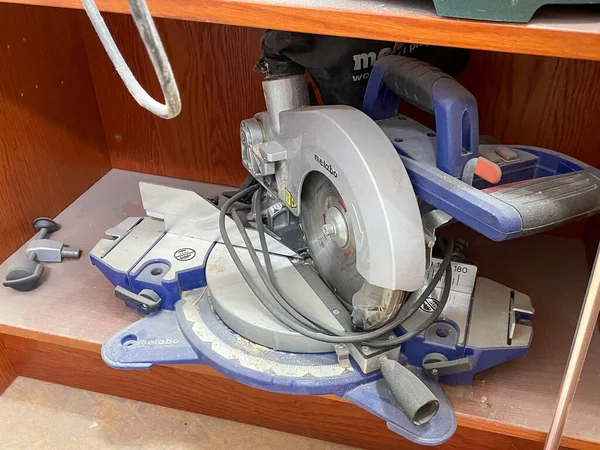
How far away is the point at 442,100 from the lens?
0.57 meters

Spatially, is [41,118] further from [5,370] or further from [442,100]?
[442,100]

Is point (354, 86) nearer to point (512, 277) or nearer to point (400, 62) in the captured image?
point (400, 62)

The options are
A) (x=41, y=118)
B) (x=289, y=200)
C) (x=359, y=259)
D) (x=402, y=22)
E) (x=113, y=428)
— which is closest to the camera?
(x=402, y=22)

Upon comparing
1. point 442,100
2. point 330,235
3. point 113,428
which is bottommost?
point 113,428

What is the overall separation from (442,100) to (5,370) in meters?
0.83

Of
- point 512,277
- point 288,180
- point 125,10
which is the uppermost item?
point 125,10

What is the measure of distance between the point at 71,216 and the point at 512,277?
79cm

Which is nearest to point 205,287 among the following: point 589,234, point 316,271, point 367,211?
point 316,271

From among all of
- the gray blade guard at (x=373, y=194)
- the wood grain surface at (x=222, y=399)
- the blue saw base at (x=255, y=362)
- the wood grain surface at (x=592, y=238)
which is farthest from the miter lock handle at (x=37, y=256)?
the wood grain surface at (x=592, y=238)

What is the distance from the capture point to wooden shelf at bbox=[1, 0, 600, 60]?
1.44ft

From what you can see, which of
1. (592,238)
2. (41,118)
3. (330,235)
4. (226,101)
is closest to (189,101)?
(226,101)

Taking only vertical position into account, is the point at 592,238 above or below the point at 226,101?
below

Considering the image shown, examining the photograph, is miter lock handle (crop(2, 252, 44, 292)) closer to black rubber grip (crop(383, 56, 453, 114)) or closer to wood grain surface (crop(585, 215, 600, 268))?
black rubber grip (crop(383, 56, 453, 114))

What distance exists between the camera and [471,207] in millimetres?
527
